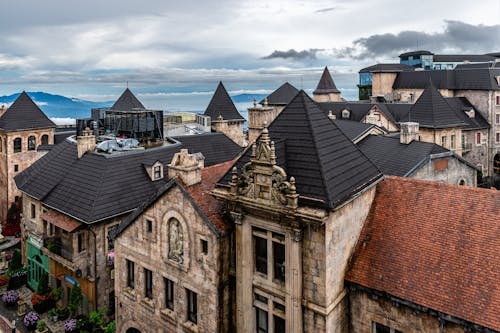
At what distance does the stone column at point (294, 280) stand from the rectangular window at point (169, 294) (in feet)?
24.7

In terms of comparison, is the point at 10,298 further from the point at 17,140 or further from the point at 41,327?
the point at 17,140

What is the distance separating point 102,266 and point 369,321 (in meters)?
21.7

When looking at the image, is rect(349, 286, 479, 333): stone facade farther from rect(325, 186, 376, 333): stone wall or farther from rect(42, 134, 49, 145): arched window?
rect(42, 134, 49, 145): arched window

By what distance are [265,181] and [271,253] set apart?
329cm

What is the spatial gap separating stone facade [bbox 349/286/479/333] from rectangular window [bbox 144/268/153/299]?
11544 millimetres

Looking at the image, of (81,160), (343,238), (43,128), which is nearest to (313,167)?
(343,238)

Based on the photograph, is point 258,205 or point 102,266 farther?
point 102,266

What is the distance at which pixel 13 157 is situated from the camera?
55906 millimetres

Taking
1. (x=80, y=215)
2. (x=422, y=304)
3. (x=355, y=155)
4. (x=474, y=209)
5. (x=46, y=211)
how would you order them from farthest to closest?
(x=46, y=211)
(x=80, y=215)
(x=355, y=155)
(x=474, y=209)
(x=422, y=304)

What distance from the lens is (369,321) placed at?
17422 millimetres

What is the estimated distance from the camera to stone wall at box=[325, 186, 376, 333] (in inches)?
650

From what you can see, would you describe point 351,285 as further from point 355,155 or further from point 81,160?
point 81,160

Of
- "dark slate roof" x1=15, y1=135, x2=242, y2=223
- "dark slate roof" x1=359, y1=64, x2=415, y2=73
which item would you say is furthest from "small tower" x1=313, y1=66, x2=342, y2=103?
"dark slate roof" x1=15, y1=135, x2=242, y2=223

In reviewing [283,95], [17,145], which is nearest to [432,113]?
[283,95]
